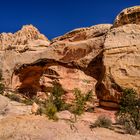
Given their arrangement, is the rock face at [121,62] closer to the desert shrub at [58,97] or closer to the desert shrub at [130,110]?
the desert shrub at [58,97]

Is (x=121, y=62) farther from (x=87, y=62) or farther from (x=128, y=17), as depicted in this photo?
(x=128, y=17)

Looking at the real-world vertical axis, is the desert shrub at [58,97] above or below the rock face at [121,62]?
below

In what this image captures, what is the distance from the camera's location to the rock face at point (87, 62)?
3052 centimetres

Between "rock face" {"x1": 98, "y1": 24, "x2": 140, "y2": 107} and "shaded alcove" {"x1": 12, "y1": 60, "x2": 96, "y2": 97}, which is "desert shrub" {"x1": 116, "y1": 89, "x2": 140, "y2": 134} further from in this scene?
"shaded alcove" {"x1": 12, "y1": 60, "x2": 96, "y2": 97}

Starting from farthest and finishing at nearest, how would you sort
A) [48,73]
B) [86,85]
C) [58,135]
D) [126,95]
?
[48,73], [86,85], [126,95], [58,135]

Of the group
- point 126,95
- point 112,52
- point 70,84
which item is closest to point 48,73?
point 70,84

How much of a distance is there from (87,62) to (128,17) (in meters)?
6.18

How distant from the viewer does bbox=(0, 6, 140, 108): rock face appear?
1201 inches

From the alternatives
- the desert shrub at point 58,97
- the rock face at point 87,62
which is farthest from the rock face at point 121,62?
the desert shrub at point 58,97

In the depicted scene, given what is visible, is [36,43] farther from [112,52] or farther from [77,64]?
[112,52]

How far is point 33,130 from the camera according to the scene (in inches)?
609

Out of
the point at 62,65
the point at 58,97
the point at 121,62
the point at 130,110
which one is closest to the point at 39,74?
the point at 62,65

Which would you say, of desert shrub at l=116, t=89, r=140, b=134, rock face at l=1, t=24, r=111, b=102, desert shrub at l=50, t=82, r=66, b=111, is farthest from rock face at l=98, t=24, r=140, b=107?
desert shrub at l=116, t=89, r=140, b=134

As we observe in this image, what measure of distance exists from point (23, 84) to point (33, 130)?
2566cm
